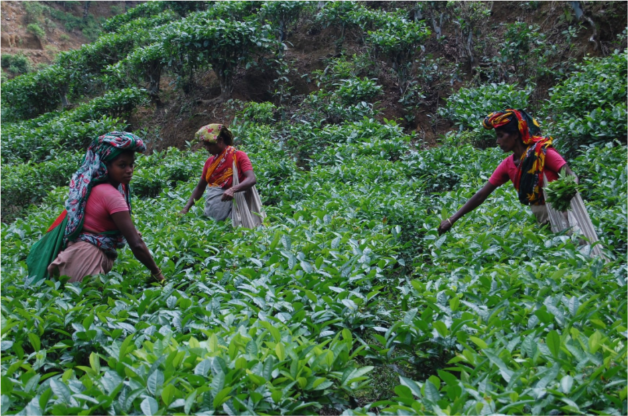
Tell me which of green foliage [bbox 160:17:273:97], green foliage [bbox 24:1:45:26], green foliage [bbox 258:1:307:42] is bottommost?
green foliage [bbox 160:17:273:97]

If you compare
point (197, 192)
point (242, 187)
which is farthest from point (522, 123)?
point (197, 192)

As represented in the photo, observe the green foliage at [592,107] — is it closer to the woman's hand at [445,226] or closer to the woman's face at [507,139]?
the woman's face at [507,139]

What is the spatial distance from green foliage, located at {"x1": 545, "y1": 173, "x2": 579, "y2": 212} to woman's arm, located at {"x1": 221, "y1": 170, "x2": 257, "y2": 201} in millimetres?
2555

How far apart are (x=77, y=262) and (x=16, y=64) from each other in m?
18.1

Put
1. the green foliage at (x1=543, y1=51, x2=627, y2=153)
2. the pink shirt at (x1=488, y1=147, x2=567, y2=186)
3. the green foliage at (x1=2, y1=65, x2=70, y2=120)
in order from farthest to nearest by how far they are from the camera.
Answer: the green foliage at (x1=2, y1=65, x2=70, y2=120) → the green foliage at (x1=543, y1=51, x2=627, y2=153) → the pink shirt at (x1=488, y1=147, x2=567, y2=186)

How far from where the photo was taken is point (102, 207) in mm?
3232

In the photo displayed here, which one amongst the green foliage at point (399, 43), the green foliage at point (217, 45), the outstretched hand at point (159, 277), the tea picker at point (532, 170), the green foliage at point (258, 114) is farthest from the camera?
the green foliage at point (217, 45)

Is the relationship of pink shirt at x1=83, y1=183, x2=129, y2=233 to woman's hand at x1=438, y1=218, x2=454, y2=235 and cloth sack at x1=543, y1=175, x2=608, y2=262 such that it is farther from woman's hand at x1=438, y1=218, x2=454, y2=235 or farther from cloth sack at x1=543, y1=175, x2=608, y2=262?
cloth sack at x1=543, y1=175, x2=608, y2=262

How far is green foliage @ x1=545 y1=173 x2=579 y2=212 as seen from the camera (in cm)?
338

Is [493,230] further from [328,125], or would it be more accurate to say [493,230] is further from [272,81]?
[272,81]

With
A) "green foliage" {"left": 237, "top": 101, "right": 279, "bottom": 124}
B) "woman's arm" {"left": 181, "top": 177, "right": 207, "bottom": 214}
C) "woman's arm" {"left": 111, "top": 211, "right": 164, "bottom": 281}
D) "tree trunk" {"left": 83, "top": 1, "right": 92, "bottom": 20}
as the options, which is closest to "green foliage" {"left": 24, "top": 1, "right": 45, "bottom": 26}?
"tree trunk" {"left": 83, "top": 1, "right": 92, "bottom": 20}

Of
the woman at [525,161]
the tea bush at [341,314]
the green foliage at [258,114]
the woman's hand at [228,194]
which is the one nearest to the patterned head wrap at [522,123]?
the woman at [525,161]

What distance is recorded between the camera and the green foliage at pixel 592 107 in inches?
235

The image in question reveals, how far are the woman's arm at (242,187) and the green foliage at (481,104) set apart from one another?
406cm
